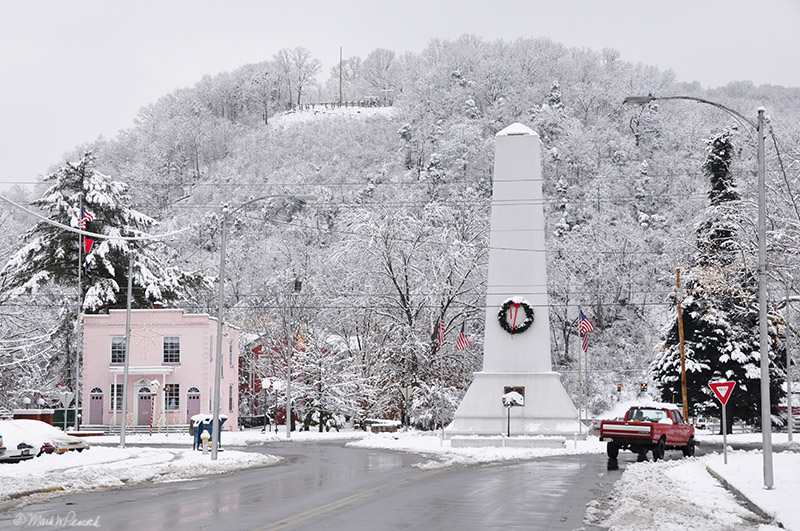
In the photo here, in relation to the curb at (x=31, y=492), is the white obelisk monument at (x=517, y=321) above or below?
above

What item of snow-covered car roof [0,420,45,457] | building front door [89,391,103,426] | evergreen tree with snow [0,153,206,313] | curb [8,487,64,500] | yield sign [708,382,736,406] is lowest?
building front door [89,391,103,426]

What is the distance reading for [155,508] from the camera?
51.1 ft

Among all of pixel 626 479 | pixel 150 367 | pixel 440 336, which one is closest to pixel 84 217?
pixel 150 367

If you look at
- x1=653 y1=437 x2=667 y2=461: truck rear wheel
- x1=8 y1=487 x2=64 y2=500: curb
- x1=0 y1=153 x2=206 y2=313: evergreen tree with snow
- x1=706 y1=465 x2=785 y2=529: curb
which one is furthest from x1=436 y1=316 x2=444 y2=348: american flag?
x1=8 y1=487 x2=64 y2=500: curb

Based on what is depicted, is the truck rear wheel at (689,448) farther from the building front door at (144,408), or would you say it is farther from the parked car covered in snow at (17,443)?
the building front door at (144,408)

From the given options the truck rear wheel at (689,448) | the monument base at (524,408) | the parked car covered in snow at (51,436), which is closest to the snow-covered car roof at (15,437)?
the parked car covered in snow at (51,436)

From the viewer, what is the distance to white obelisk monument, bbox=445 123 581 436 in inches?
1714

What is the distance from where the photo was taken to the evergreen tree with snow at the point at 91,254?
6144 centimetres

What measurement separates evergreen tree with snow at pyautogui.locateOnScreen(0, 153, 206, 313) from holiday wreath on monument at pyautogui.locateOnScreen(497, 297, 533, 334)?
2787 centimetres

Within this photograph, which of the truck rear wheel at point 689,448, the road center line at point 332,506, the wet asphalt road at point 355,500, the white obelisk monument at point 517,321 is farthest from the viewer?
the white obelisk monument at point 517,321

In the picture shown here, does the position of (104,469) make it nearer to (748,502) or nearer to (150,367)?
(748,502)

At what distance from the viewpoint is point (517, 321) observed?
43531 millimetres

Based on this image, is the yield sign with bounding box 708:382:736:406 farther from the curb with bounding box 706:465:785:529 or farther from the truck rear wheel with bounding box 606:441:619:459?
the truck rear wheel with bounding box 606:441:619:459

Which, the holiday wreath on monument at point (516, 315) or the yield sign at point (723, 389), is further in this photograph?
the holiday wreath on monument at point (516, 315)
